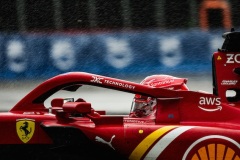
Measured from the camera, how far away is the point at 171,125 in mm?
4637

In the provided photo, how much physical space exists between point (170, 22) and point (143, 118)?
5259 mm

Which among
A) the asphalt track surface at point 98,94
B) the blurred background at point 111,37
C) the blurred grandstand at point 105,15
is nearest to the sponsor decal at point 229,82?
the asphalt track surface at point 98,94

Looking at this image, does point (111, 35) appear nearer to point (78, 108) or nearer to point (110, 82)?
point (110, 82)

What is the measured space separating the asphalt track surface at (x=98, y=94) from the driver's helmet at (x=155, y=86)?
2645 millimetres

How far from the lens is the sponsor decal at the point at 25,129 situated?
4.55 m

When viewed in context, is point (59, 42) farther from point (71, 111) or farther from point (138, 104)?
point (71, 111)

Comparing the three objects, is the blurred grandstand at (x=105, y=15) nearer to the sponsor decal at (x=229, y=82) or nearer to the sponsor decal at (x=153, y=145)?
the sponsor decal at (x=229, y=82)

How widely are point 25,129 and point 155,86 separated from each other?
4.04 ft

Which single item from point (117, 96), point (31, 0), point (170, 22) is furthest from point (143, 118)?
point (31, 0)

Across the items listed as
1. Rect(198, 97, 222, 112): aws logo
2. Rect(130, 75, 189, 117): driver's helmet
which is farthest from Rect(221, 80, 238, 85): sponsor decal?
Rect(198, 97, 222, 112): aws logo

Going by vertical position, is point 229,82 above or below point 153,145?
above

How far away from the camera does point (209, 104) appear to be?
188 inches

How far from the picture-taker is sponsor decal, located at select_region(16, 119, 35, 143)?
4547 millimetres

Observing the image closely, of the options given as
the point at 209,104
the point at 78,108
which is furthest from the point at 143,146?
the point at 209,104
